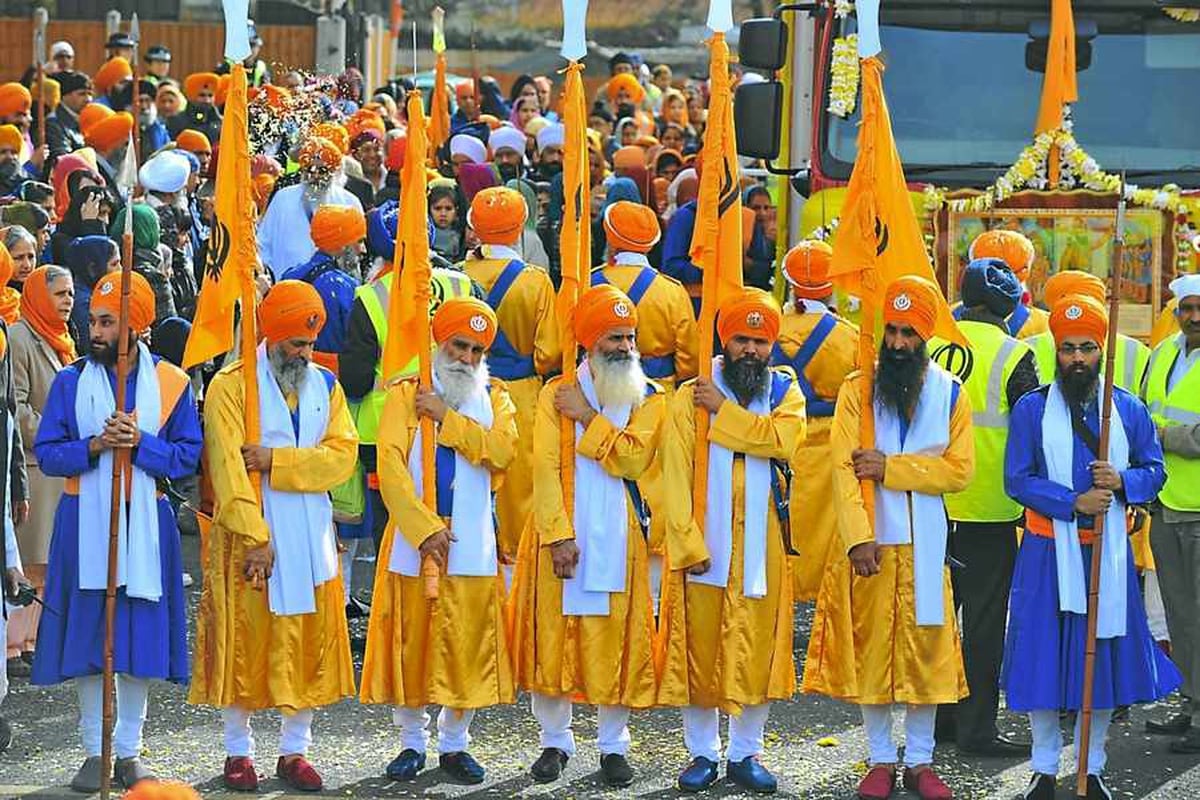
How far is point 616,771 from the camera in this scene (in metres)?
8.51

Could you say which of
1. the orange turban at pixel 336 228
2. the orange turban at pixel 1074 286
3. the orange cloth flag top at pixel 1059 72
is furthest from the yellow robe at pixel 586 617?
the orange cloth flag top at pixel 1059 72

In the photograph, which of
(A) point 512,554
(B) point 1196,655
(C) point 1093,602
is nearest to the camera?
(C) point 1093,602

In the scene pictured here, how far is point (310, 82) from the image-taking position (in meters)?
15.7

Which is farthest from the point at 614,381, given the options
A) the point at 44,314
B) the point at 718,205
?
the point at 44,314

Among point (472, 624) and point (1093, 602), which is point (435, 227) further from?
point (1093, 602)

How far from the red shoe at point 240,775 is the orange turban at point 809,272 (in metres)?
3.35

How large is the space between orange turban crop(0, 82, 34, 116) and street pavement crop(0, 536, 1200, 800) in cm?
754

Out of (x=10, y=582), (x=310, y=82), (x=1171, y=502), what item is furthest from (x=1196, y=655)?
(x=310, y=82)

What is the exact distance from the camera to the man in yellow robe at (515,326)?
10.6 meters

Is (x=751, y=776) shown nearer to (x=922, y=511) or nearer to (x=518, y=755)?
(x=518, y=755)

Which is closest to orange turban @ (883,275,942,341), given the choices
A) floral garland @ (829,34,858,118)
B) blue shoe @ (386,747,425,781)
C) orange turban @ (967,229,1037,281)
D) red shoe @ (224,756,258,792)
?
orange turban @ (967,229,1037,281)

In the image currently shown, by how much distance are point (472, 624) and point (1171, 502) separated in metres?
2.81

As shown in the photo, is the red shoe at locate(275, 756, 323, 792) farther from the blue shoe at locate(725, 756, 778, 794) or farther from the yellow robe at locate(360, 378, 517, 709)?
Result: the blue shoe at locate(725, 756, 778, 794)

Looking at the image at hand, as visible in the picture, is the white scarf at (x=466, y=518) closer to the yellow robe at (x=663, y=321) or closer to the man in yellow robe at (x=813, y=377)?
the man in yellow robe at (x=813, y=377)
